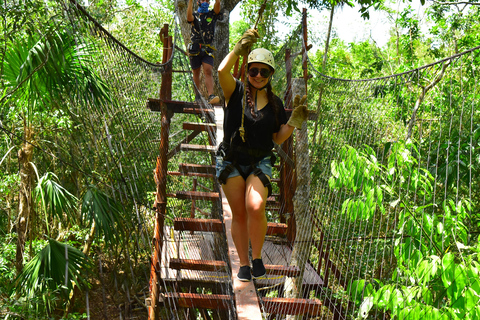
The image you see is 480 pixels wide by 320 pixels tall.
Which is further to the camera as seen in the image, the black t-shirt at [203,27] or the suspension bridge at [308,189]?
the black t-shirt at [203,27]

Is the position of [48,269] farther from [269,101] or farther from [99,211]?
[269,101]

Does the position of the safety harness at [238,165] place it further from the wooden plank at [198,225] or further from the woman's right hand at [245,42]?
the wooden plank at [198,225]

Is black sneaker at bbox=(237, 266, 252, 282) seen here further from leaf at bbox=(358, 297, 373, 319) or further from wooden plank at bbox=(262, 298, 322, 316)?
wooden plank at bbox=(262, 298, 322, 316)

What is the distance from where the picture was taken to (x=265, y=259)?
14.4 feet

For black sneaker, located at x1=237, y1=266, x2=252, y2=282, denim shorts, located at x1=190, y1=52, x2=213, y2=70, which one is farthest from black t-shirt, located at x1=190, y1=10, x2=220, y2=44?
black sneaker, located at x1=237, y1=266, x2=252, y2=282

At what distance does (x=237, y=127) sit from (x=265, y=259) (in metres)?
2.45

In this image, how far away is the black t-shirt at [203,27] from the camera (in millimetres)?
4391

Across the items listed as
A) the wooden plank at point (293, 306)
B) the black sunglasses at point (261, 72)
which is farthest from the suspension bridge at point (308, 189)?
the black sunglasses at point (261, 72)

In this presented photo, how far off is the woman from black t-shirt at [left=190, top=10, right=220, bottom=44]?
2.31 metres

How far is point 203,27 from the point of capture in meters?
4.46

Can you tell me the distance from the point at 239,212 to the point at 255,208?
0.14 metres

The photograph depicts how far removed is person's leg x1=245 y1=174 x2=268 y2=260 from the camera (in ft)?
6.97

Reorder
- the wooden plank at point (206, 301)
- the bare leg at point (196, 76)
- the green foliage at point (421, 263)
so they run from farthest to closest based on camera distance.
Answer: the bare leg at point (196, 76) → the wooden plank at point (206, 301) → the green foliage at point (421, 263)

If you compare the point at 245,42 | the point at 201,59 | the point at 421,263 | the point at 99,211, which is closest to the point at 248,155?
the point at 245,42
